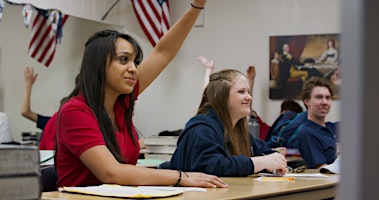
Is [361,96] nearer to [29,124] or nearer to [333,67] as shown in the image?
[29,124]

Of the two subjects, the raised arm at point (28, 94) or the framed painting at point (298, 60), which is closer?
the raised arm at point (28, 94)

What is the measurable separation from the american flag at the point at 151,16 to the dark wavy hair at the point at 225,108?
5.11m

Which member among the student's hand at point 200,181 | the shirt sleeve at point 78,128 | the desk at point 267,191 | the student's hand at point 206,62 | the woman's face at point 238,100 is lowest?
the desk at point 267,191

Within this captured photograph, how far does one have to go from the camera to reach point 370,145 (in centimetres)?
40

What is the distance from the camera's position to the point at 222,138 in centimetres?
330

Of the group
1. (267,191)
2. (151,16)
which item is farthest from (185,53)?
(267,191)

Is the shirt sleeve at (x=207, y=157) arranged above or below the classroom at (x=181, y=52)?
below

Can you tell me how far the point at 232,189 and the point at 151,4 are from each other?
21.5 ft

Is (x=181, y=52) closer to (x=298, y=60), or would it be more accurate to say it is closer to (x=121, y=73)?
(x=298, y=60)

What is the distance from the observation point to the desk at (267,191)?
1904mm

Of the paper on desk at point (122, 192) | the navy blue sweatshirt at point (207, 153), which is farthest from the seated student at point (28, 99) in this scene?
the paper on desk at point (122, 192)

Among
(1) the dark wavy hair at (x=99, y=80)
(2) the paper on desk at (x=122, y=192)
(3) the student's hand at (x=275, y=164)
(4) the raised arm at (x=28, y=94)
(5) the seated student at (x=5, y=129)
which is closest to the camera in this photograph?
(2) the paper on desk at (x=122, y=192)

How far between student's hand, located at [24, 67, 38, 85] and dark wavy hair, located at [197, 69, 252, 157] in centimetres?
382

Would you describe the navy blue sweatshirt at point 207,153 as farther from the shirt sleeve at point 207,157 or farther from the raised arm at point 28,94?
the raised arm at point 28,94
